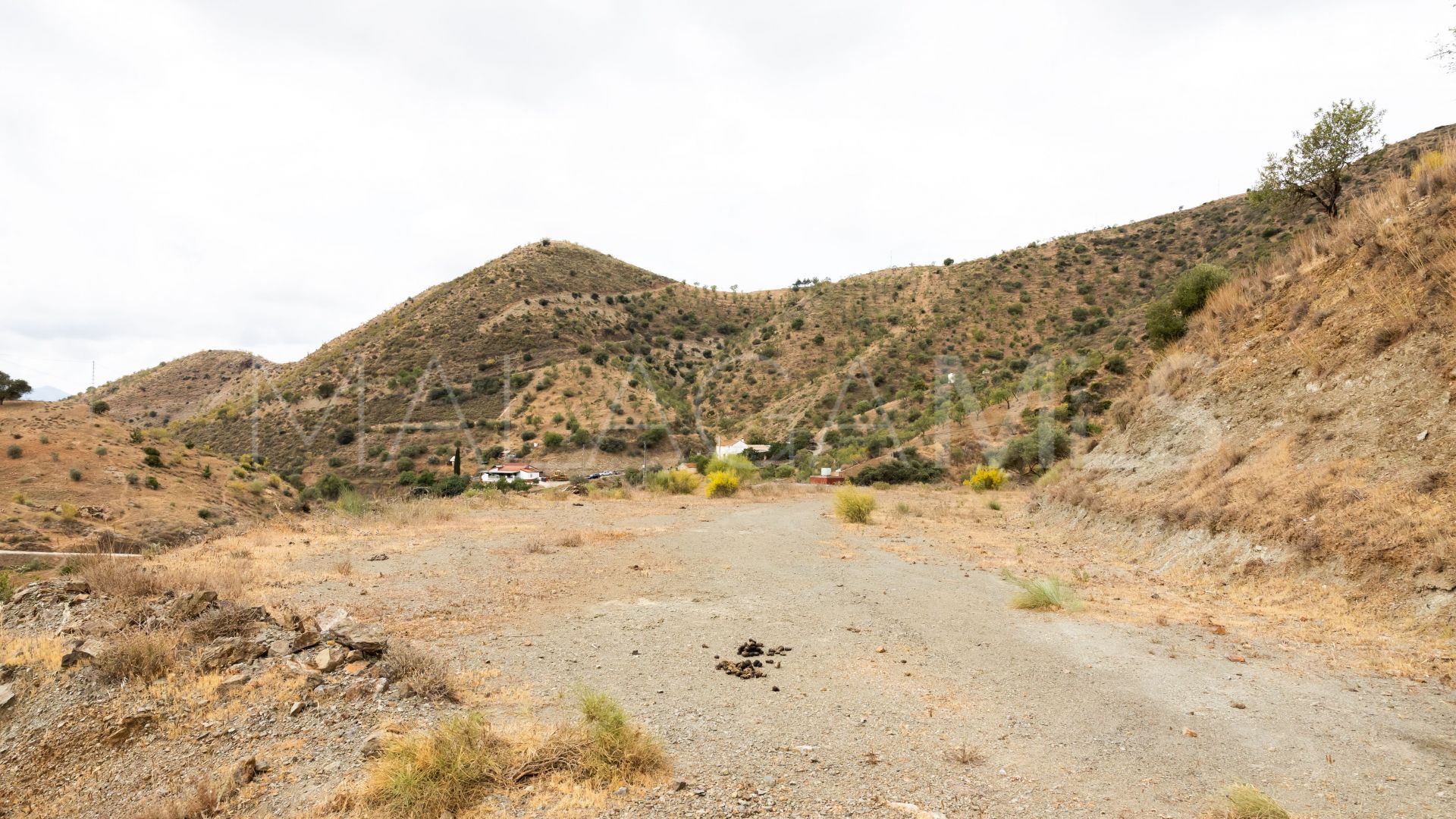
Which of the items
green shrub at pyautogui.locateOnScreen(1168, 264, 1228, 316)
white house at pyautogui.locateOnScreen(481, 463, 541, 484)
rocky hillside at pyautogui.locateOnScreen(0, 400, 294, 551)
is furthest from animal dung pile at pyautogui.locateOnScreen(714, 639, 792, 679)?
white house at pyautogui.locateOnScreen(481, 463, 541, 484)

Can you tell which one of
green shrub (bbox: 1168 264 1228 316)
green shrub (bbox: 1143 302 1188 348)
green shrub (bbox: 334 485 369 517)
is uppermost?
green shrub (bbox: 1168 264 1228 316)

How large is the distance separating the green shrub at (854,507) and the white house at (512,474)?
1112 inches

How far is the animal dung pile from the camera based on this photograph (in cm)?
671

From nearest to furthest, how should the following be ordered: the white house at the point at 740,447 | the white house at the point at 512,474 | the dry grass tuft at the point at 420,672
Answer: the dry grass tuft at the point at 420,672 → the white house at the point at 512,474 → the white house at the point at 740,447

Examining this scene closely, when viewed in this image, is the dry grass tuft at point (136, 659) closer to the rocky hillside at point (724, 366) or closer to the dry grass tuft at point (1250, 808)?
the dry grass tuft at point (1250, 808)

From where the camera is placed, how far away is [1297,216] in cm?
4366

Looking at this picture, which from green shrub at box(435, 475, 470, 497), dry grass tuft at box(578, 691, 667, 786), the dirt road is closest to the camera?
the dirt road

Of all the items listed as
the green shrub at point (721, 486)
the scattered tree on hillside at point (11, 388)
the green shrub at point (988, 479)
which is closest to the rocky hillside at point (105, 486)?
the scattered tree on hillside at point (11, 388)

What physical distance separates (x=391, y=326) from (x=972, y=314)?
55.7 meters

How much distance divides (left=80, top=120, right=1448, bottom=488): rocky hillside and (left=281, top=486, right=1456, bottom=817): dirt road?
30.4 m

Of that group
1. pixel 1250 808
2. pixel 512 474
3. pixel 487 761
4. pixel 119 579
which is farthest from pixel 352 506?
pixel 1250 808

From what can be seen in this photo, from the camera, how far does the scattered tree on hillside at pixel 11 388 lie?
34.2m

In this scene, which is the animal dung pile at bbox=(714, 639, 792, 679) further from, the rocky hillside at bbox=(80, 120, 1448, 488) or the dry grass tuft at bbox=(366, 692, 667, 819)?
the rocky hillside at bbox=(80, 120, 1448, 488)

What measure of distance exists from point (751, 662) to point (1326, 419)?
31.5 ft
